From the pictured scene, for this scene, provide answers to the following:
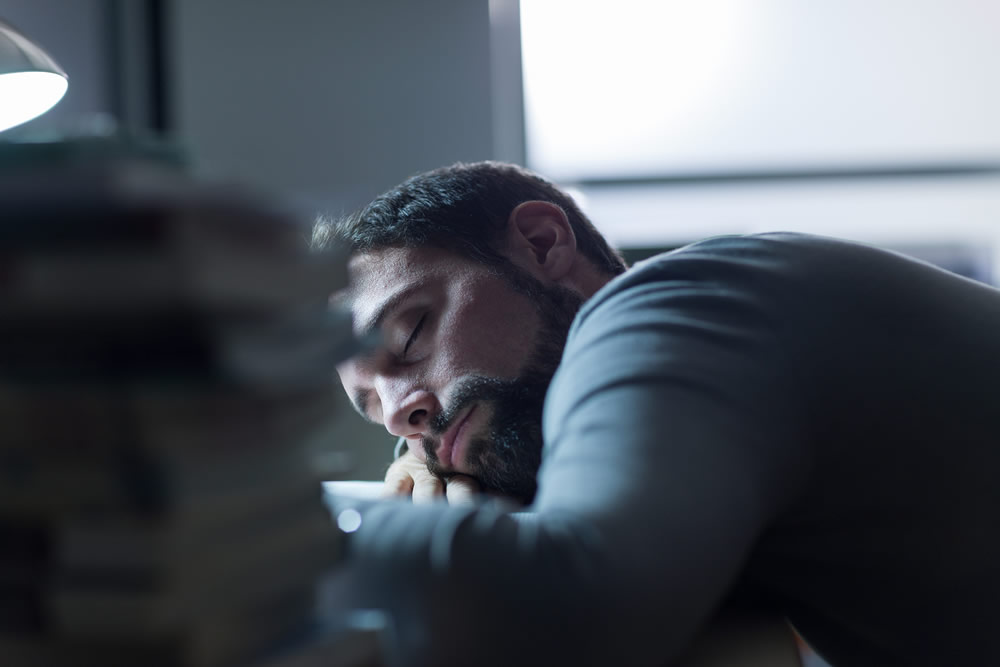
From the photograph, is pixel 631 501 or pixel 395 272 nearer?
pixel 631 501

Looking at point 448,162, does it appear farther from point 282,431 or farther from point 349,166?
point 282,431

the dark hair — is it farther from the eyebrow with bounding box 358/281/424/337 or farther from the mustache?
the mustache

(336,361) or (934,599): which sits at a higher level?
(336,361)

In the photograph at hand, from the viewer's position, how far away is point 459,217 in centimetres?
154

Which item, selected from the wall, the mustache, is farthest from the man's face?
the wall

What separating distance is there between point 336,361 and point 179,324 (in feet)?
0.17

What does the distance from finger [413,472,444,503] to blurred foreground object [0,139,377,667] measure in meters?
1.17

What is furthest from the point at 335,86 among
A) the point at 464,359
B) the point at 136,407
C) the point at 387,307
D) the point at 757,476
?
the point at 136,407

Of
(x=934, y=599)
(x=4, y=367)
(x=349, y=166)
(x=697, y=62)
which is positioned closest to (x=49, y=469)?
(x=4, y=367)

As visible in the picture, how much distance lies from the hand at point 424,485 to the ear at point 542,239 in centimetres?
36

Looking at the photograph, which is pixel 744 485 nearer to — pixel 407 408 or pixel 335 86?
pixel 407 408

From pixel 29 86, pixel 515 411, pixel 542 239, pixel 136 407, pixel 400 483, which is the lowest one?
pixel 400 483

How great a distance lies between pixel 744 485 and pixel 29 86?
4.07 ft

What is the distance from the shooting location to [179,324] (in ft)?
0.78
